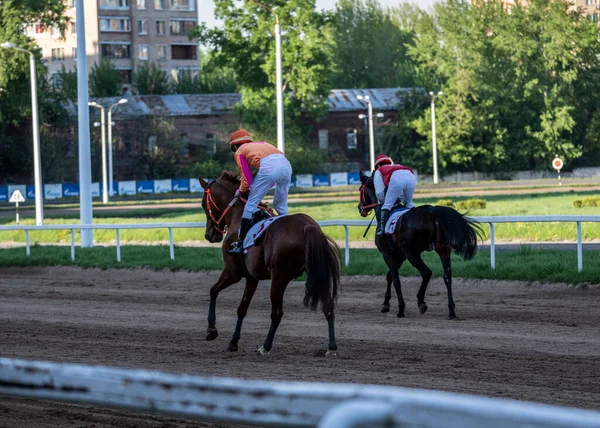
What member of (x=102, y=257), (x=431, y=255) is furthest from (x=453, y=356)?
(x=102, y=257)

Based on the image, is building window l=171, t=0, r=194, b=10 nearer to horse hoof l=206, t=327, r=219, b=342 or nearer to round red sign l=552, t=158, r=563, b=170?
round red sign l=552, t=158, r=563, b=170

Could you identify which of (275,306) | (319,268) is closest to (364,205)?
(275,306)

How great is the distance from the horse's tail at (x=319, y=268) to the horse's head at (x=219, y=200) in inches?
65.0

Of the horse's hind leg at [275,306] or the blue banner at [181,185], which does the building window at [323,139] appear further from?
the horse's hind leg at [275,306]

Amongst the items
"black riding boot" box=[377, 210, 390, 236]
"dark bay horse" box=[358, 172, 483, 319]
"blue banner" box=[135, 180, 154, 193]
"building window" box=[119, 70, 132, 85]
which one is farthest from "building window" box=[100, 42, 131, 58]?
"dark bay horse" box=[358, 172, 483, 319]

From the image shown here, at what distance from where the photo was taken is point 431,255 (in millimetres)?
20172

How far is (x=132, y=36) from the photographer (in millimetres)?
109750

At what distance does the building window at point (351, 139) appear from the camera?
81.1 meters

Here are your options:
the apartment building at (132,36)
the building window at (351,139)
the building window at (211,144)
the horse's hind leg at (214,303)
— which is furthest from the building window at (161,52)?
the horse's hind leg at (214,303)

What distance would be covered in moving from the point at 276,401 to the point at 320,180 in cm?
7030

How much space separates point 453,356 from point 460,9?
286 ft

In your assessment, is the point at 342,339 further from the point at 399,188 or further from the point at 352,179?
the point at 352,179

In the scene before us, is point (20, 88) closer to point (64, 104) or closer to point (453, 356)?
point (64, 104)

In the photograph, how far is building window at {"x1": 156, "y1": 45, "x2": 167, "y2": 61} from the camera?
111188mm
